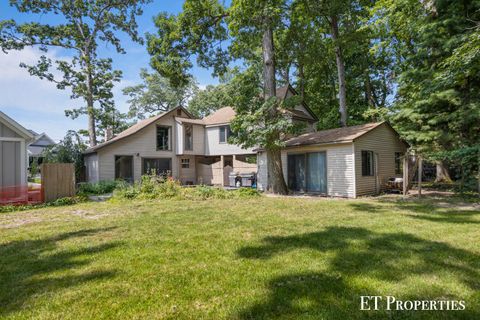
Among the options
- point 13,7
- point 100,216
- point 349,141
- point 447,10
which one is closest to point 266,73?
point 349,141

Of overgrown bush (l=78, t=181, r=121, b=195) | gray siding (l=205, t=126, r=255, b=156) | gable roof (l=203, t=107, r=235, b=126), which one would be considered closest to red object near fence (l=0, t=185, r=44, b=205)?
overgrown bush (l=78, t=181, r=121, b=195)

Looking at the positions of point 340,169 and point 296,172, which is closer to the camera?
point 340,169

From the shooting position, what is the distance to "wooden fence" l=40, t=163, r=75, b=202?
11391 mm

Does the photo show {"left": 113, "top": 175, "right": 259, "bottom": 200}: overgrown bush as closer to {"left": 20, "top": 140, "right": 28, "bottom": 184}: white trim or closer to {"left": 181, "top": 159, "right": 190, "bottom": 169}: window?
{"left": 20, "top": 140, "right": 28, "bottom": 184}: white trim

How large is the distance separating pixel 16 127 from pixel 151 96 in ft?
99.3

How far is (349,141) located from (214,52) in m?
9.40

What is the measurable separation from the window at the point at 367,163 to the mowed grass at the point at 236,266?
6002mm

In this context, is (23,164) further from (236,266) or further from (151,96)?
(151,96)

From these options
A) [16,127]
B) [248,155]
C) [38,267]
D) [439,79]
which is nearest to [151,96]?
[248,155]

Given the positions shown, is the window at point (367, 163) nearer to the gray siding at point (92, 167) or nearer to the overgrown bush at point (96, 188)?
the overgrown bush at point (96, 188)

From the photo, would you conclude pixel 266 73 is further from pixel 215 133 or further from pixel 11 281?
pixel 11 281

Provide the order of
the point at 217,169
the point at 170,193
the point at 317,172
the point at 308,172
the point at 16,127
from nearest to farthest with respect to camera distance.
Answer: the point at 16,127, the point at 170,193, the point at 317,172, the point at 308,172, the point at 217,169

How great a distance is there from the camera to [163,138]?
21.6 m

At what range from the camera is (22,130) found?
11.4 m
